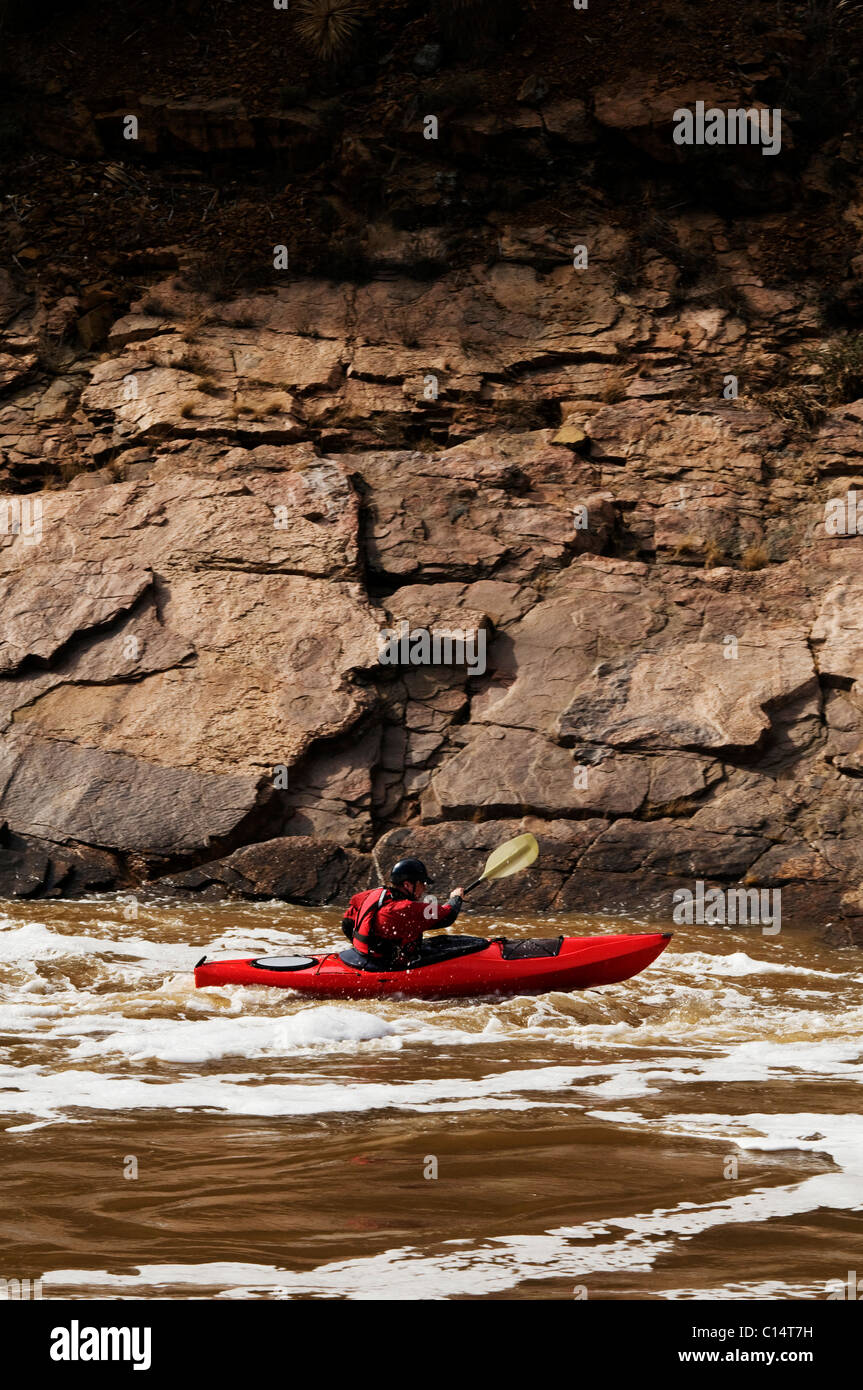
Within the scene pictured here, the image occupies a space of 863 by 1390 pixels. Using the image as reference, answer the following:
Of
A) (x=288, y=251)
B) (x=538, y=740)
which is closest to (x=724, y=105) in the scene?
Result: (x=288, y=251)

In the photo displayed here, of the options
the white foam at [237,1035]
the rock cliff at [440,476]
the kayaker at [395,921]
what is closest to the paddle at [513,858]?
the kayaker at [395,921]

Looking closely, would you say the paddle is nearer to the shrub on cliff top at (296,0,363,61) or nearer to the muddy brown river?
the muddy brown river

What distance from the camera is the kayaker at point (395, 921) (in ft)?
25.8

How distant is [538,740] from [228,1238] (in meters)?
8.48

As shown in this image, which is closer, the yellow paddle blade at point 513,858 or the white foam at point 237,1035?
the white foam at point 237,1035

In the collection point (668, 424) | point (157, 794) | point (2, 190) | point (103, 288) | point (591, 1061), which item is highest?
point (2, 190)

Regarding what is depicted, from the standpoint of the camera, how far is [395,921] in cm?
789

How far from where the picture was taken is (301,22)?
63.1ft

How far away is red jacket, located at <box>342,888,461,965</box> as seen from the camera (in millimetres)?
7883

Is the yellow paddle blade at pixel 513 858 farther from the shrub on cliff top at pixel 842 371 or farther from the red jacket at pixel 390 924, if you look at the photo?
the shrub on cliff top at pixel 842 371

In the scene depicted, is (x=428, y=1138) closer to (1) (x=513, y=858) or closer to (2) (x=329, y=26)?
(1) (x=513, y=858)

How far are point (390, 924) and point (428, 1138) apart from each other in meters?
2.99

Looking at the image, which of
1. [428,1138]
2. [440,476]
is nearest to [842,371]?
[440,476]

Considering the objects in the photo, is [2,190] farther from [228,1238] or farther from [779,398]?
[228,1238]
